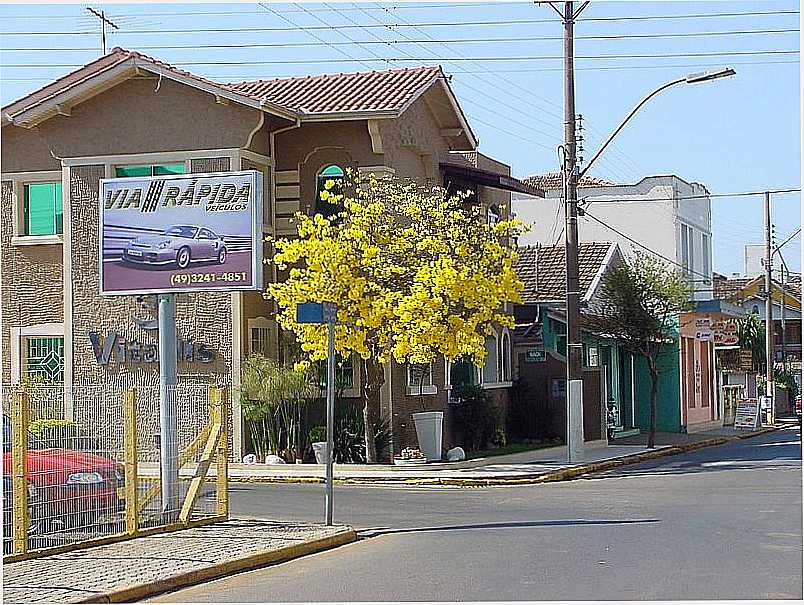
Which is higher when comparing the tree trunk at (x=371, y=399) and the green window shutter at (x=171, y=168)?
the green window shutter at (x=171, y=168)

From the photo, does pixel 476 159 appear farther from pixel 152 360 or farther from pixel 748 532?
pixel 748 532

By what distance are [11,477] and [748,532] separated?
27.5 ft

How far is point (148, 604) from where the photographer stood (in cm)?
1119

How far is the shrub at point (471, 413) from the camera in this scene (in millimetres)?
30281

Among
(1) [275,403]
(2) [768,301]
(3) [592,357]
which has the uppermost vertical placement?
(2) [768,301]

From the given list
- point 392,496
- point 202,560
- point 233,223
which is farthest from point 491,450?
point 202,560

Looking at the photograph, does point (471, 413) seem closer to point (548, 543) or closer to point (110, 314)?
point (110, 314)

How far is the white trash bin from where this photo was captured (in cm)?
2717

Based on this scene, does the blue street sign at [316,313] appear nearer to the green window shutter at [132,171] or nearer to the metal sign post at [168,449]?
the metal sign post at [168,449]

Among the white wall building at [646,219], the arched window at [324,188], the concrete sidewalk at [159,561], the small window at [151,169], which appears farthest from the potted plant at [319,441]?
the white wall building at [646,219]

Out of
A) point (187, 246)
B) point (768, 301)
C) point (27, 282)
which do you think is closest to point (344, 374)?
point (27, 282)

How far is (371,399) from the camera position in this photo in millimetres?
25875

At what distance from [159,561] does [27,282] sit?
56.6ft

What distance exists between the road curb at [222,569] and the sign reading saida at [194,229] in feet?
13.0
